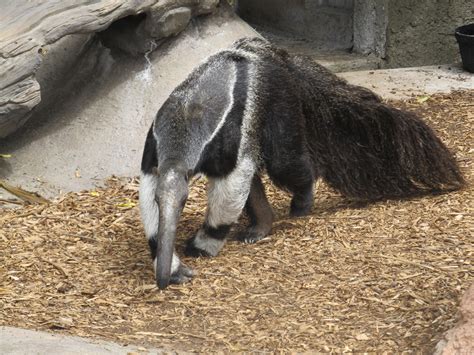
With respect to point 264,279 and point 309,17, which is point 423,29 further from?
point 264,279

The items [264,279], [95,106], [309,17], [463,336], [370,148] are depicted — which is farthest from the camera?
[309,17]

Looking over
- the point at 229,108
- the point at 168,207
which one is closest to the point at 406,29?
the point at 229,108

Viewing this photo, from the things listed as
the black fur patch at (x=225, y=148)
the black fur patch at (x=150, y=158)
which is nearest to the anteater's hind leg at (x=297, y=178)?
the black fur patch at (x=225, y=148)

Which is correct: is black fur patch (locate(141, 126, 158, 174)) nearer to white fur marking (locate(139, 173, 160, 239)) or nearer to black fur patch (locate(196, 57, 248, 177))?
white fur marking (locate(139, 173, 160, 239))

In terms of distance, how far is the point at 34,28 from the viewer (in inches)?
317

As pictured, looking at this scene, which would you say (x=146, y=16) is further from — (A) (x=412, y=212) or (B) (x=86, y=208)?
(A) (x=412, y=212)

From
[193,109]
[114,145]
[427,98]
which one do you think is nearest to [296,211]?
[193,109]

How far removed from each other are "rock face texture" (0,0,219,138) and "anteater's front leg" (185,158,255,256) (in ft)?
7.18

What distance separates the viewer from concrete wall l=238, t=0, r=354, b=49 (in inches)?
519

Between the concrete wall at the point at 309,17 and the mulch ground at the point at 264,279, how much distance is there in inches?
208

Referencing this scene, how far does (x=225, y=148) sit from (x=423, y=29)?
6398 mm

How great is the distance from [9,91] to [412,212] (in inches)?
140

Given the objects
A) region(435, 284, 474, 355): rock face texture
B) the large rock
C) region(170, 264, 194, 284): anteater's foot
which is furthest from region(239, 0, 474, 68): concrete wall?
region(435, 284, 474, 355): rock face texture

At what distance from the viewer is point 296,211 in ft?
25.6
